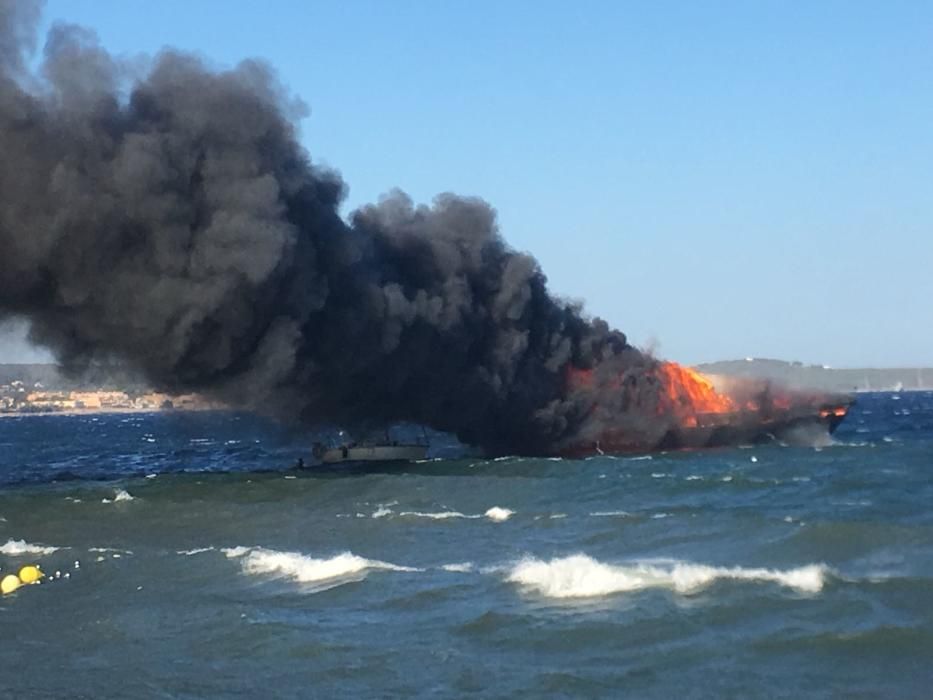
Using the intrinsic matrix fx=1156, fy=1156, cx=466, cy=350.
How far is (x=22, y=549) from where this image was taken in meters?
33.9

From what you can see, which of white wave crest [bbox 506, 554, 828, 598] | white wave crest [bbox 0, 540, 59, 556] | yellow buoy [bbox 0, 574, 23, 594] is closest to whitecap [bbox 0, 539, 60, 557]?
white wave crest [bbox 0, 540, 59, 556]

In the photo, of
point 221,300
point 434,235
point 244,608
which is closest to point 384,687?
point 244,608

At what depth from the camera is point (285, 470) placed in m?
65.9

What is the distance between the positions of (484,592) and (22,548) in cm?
1636

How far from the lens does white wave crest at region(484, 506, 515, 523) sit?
38156 millimetres

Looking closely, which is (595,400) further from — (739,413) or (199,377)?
(199,377)

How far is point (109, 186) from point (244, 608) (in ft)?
113

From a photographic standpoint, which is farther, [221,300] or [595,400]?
[595,400]

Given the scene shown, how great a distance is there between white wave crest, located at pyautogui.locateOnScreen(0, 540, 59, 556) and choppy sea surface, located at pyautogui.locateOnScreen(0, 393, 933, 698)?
168 mm

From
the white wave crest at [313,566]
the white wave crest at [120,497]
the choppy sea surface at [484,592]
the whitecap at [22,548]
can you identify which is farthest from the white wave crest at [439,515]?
the white wave crest at [120,497]

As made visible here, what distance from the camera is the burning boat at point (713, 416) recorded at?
259 ft

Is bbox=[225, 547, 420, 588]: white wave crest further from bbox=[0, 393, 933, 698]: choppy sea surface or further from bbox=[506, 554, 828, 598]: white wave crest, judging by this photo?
bbox=[506, 554, 828, 598]: white wave crest

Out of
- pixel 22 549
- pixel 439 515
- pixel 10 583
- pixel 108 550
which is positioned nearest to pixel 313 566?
pixel 10 583

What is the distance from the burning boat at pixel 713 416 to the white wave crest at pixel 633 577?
5060cm
